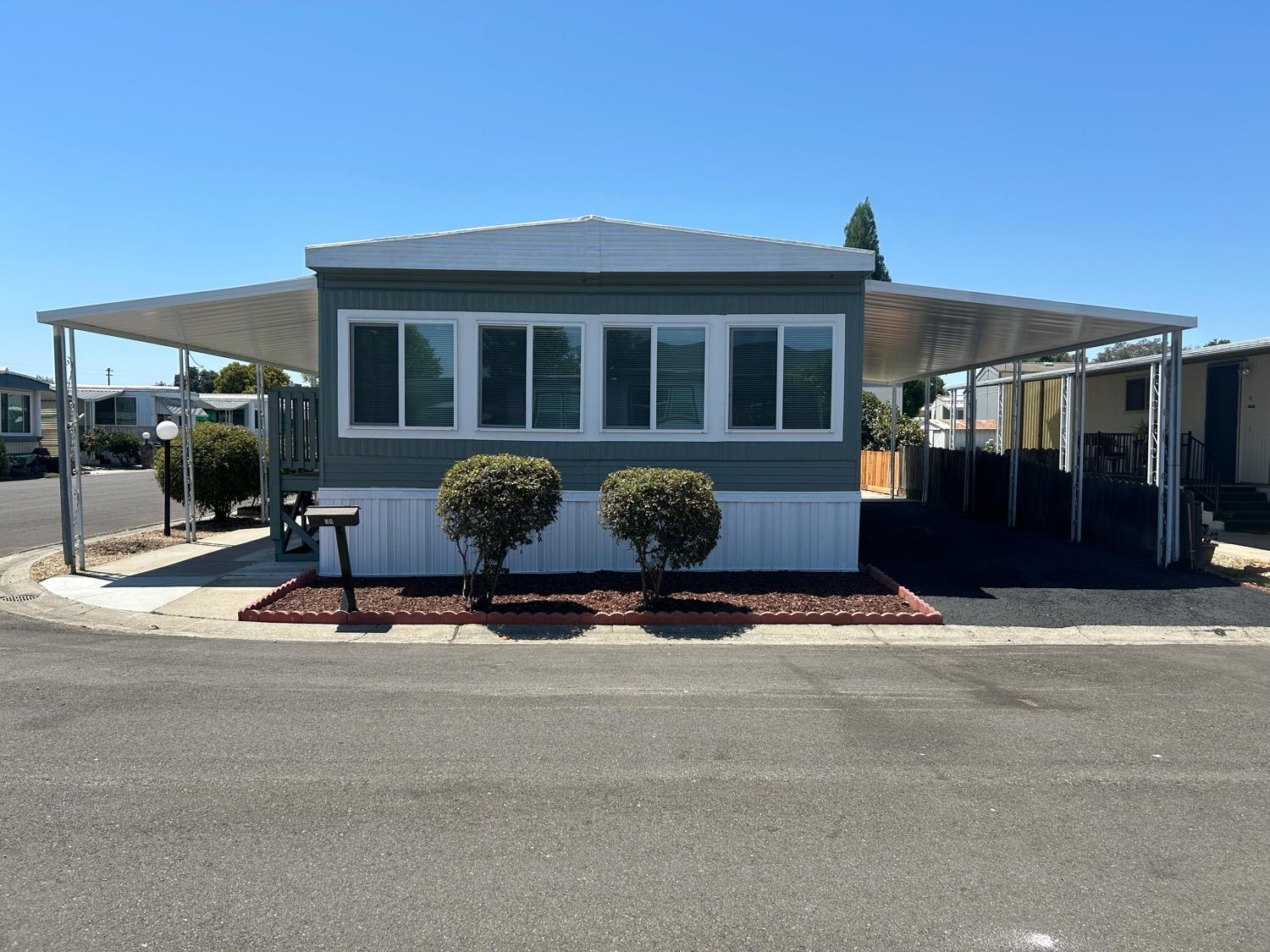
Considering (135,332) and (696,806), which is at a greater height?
(135,332)

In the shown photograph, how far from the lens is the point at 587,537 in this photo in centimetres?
1031

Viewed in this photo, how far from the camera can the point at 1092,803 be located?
4.32 m

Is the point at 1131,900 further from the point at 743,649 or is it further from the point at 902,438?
the point at 902,438

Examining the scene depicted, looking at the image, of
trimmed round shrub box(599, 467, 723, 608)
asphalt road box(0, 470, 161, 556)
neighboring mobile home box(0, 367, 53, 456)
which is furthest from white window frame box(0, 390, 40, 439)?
trimmed round shrub box(599, 467, 723, 608)

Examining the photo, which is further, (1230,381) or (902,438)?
(902,438)

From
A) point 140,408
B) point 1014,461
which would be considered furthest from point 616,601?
point 140,408

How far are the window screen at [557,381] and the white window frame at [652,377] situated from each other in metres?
0.28

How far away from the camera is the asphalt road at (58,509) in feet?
49.9

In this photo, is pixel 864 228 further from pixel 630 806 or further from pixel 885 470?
pixel 630 806

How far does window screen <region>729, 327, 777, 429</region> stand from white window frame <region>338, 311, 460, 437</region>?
3397 millimetres

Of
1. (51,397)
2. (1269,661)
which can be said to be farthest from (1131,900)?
(51,397)

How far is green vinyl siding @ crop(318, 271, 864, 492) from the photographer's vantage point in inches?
397

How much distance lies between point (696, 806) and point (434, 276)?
24.9 ft

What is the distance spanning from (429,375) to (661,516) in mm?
3718
